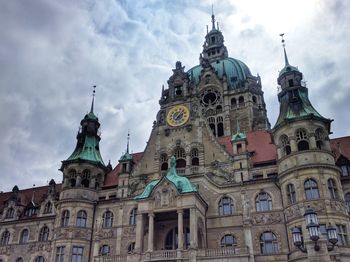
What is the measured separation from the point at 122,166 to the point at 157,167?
13.8ft

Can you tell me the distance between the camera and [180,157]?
37.4 metres

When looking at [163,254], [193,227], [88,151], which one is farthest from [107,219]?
[193,227]

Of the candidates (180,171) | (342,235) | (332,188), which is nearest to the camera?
(342,235)

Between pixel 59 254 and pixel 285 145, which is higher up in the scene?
pixel 285 145

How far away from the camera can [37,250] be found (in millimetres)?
38219

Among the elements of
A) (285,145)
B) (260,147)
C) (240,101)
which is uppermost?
(240,101)

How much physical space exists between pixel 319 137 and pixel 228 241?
1174cm

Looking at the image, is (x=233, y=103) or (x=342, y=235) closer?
(x=342, y=235)

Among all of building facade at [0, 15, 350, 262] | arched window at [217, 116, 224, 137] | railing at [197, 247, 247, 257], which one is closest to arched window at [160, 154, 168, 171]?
building facade at [0, 15, 350, 262]

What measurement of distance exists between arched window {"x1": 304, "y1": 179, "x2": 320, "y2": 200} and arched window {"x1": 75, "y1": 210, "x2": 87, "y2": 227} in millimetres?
21106

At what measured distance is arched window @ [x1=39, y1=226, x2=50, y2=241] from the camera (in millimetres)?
38862

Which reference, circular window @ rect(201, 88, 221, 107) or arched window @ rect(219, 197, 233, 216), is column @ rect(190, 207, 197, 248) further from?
circular window @ rect(201, 88, 221, 107)

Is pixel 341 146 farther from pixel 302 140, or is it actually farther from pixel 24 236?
pixel 24 236

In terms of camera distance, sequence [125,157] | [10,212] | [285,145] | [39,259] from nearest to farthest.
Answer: [285,145]
[39,259]
[125,157]
[10,212]
